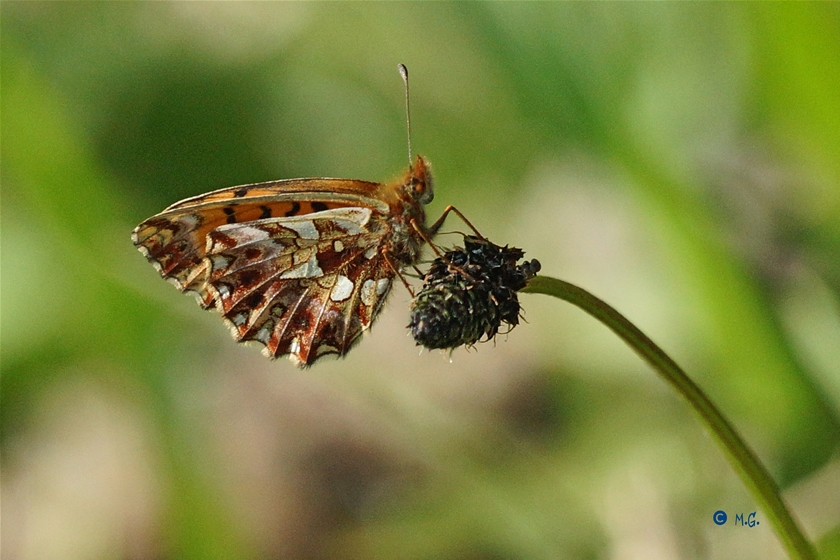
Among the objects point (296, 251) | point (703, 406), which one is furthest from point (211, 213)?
point (703, 406)

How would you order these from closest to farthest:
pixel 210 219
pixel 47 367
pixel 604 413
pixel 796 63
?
pixel 210 219 → pixel 796 63 → pixel 604 413 → pixel 47 367

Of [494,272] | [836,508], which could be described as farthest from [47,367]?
[836,508]

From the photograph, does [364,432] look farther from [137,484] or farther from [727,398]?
[727,398]

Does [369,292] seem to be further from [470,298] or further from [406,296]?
[406,296]

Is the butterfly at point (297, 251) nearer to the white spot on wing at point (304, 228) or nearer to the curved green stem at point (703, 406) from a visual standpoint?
the white spot on wing at point (304, 228)

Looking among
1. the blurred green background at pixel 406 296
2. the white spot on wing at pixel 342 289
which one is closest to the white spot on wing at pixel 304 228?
the white spot on wing at pixel 342 289

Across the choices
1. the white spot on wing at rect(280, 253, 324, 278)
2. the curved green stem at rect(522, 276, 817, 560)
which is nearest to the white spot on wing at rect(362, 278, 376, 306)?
the white spot on wing at rect(280, 253, 324, 278)
